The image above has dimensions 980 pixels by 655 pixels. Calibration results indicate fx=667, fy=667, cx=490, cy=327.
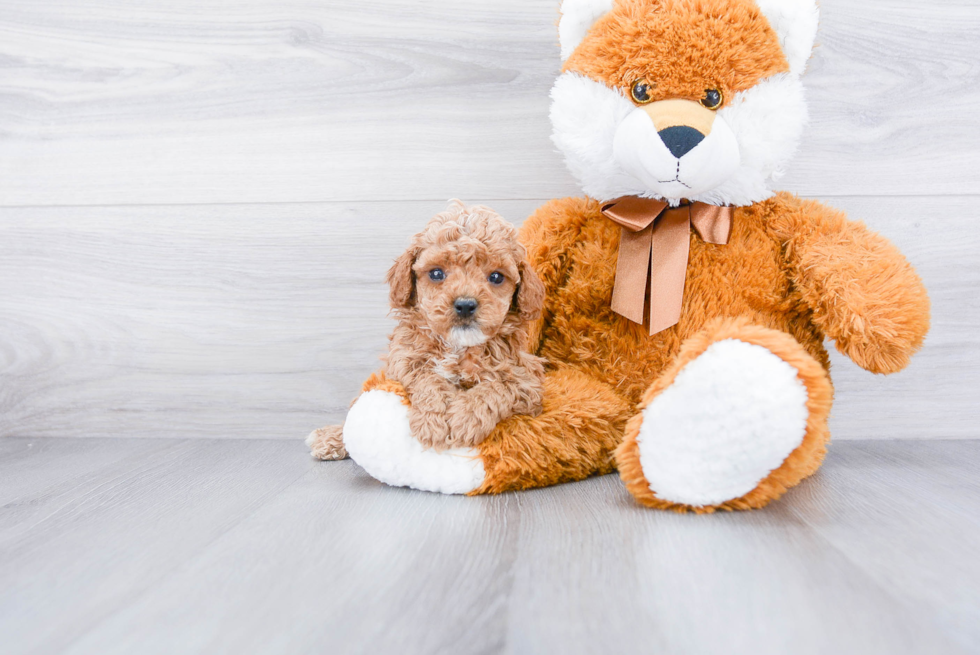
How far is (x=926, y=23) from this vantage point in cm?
95

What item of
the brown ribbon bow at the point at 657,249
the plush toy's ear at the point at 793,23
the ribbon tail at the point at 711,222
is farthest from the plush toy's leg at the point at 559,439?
the plush toy's ear at the point at 793,23

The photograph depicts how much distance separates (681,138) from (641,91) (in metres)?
0.08

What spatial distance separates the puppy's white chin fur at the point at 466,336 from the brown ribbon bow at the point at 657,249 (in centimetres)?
19

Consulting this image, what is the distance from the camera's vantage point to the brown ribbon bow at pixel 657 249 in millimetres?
763

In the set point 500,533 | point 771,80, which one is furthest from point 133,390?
point 771,80

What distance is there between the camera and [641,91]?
0.73 meters

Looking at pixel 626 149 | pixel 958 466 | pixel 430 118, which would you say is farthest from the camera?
pixel 430 118

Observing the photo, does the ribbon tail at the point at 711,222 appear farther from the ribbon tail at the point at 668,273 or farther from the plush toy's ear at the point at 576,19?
the plush toy's ear at the point at 576,19

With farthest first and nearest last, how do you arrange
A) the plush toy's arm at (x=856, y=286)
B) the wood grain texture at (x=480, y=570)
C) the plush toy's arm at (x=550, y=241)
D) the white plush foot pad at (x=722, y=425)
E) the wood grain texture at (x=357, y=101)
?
the wood grain texture at (x=357, y=101) → the plush toy's arm at (x=550, y=241) → the plush toy's arm at (x=856, y=286) → the white plush foot pad at (x=722, y=425) → the wood grain texture at (x=480, y=570)

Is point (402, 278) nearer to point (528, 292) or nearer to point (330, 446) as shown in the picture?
point (528, 292)

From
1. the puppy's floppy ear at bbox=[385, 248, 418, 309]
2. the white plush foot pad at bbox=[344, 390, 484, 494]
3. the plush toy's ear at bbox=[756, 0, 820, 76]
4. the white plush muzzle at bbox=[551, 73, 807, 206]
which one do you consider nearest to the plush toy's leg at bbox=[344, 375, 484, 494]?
the white plush foot pad at bbox=[344, 390, 484, 494]

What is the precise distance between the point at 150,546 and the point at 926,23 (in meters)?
1.18

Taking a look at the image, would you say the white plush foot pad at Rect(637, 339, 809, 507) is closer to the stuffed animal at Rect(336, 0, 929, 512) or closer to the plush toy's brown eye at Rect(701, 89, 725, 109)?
the stuffed animal at Rect(336, 0, 929, 512)

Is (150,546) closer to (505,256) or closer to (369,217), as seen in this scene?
(505,256)
